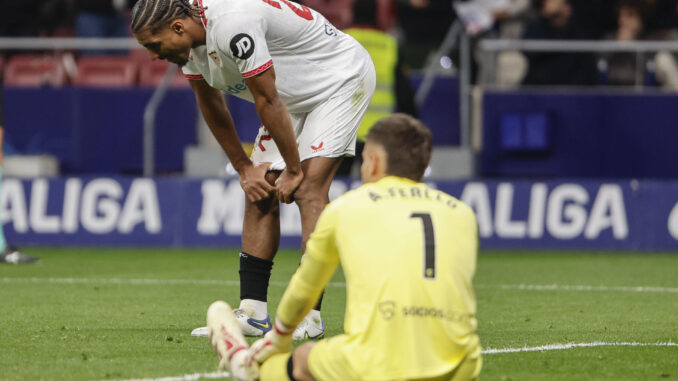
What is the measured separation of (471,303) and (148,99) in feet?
33.9

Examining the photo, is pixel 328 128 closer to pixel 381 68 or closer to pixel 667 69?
pixel 381 68

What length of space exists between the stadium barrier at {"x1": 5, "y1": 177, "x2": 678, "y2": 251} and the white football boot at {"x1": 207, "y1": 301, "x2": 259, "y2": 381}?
7818 millimetres

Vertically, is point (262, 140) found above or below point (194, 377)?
above

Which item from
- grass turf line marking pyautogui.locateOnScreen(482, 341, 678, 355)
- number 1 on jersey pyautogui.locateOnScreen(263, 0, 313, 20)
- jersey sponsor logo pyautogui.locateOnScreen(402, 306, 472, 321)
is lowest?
grass turf line marking pyautogui.locateOnScreen(482, 341, 678, 355)

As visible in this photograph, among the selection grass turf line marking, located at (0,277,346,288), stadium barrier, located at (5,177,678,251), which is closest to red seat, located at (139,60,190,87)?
stadium barrier, located at (5,177,678,251)

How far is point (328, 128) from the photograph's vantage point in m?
5.89

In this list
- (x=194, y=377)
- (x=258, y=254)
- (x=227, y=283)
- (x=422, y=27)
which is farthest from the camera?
(x=422, y=27)

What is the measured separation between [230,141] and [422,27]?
971 centimetres

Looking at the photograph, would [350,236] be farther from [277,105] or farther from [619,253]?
[619,253]

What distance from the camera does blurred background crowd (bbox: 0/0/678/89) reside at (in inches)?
529

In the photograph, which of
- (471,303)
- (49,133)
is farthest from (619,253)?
(471,303)

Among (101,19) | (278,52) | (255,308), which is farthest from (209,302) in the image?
(101,19)

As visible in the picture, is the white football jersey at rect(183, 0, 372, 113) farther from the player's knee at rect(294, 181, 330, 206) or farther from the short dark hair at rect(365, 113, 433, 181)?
the short dark hair at rect(365, 113, 433, 181)

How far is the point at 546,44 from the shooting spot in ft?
43.0
